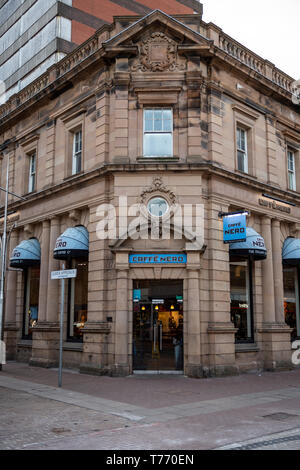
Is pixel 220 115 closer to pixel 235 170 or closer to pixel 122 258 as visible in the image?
pixel 235 170

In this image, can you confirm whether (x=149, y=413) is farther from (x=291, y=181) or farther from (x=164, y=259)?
(x=291, y=181)

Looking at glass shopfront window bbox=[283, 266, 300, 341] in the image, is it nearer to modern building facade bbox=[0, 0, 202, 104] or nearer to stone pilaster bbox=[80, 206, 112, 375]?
stone pilaster bbox=[80, 206, 112, 375]

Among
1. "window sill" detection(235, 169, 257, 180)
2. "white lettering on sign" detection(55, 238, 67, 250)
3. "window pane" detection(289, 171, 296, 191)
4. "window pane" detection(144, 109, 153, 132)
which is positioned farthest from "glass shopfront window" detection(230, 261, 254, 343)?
"white lettering on sign" detection(55, 238, 67, 250)

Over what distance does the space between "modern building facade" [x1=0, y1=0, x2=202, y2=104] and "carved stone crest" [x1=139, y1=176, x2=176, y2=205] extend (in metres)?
18.9

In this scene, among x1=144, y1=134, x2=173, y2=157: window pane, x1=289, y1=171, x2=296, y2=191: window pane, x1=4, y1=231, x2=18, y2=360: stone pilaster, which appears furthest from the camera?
x1=289, y1=171, x2=296, y2=191: window pane

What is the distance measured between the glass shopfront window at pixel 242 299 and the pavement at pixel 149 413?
2.78 meters

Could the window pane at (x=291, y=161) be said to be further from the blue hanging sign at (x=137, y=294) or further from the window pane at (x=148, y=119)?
the blue hanging sign at (x=137, y=294)

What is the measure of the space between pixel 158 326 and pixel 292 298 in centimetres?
888

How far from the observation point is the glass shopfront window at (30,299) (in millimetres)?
23627

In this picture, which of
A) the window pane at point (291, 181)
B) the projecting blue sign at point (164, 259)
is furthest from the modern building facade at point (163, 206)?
the window pane at point (291, 181)

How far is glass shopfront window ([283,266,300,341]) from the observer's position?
2314 cm

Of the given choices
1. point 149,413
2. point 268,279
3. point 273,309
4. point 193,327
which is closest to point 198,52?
point 268,279

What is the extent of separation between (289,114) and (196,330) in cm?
1331

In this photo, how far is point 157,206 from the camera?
1856 centimetres
